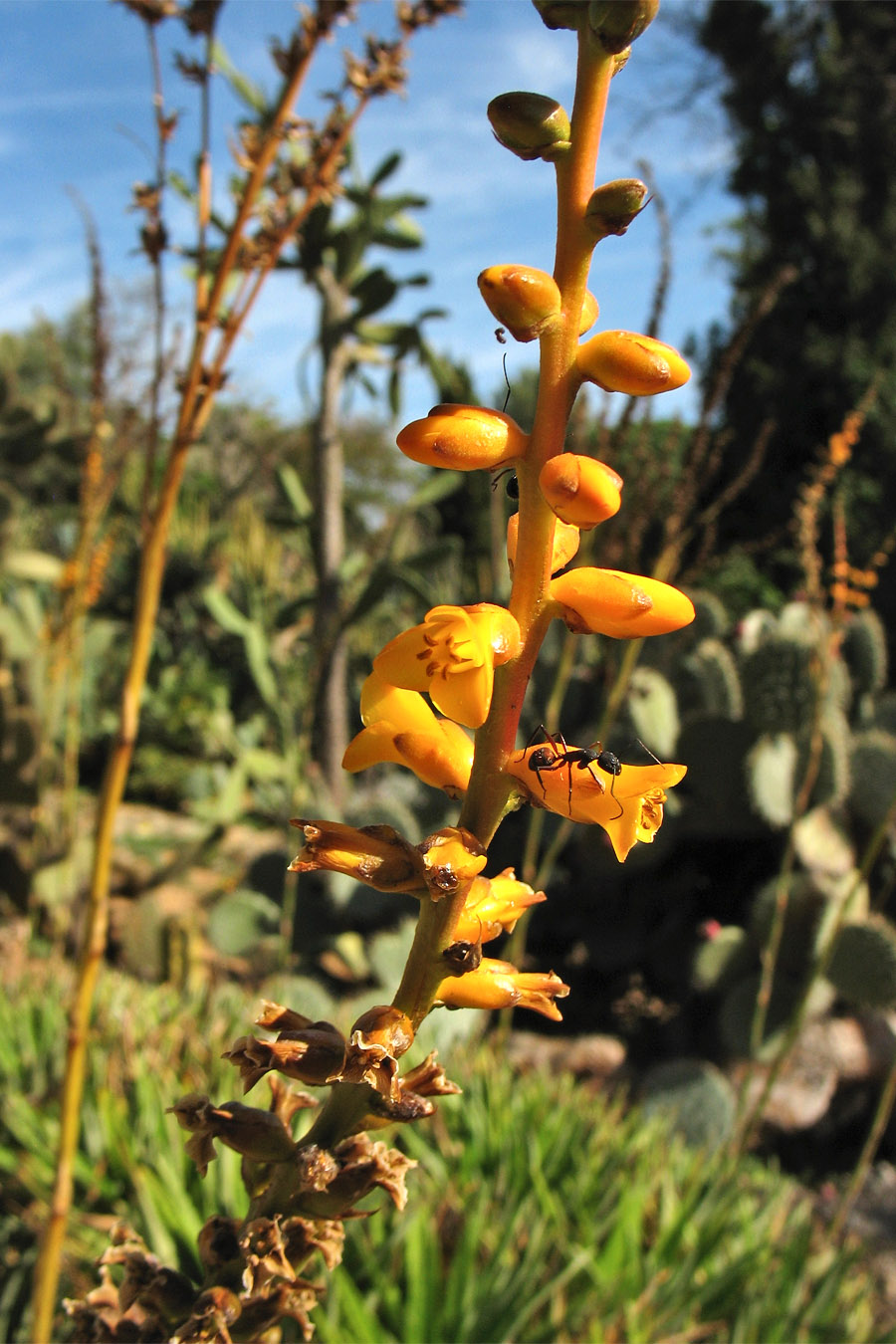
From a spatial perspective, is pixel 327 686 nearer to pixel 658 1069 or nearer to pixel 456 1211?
pixel 658 1069

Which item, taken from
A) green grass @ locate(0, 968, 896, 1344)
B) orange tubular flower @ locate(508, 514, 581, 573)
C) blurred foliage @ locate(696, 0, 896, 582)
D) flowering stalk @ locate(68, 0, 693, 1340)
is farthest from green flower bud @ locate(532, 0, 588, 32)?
blurred foliage @ locate(696, 0, 896, 582)

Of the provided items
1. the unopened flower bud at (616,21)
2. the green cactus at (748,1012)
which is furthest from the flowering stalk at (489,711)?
the green cactus at (748,1012)

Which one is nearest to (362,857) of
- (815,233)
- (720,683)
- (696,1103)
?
(696,1103)

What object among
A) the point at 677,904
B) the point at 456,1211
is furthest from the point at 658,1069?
the point at 456,1211

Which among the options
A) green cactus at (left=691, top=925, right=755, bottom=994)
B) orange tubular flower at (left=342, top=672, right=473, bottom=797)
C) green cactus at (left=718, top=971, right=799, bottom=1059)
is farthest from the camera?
green cactus at (left=691, top=925, right=755, bottom=994)

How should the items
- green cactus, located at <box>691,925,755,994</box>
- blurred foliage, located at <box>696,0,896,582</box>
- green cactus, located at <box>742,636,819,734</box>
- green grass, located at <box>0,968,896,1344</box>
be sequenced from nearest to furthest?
→ green grass, located at <box>0,968,896,1344</box> → green cactus, located at <box>691,925,755,994</box> → green cactus, located at <box>742,636,819,734</box> → blurred foliage, located at <box>696,0,896,582</box>

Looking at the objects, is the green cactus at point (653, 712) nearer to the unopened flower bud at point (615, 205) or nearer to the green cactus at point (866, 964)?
the green cactus at point (866, 964)

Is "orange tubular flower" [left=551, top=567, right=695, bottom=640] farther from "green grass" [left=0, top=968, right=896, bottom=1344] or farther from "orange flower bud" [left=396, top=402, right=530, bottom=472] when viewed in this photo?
"green grass" [left=0, top=968, right=896, bottom=1344]
